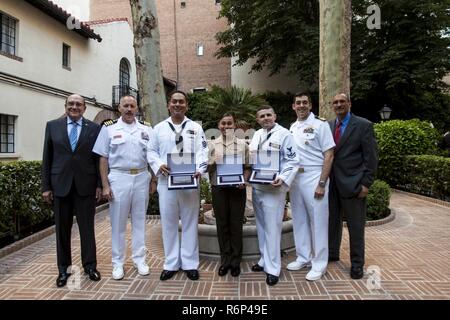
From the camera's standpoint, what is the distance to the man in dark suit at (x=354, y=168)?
4336 millimetres

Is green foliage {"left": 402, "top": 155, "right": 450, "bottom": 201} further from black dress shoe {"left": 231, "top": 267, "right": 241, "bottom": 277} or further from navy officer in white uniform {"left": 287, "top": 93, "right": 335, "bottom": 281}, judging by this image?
black dress shoe {"left": 231, "top": 267, "right": 241, "bottom": 277}

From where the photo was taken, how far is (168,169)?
4.21m

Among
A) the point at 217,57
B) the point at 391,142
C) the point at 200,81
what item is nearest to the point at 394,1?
the point at 391,142

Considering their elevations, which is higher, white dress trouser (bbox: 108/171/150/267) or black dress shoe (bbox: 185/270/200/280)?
white dress trouser (bbox: 108/171/150/267)

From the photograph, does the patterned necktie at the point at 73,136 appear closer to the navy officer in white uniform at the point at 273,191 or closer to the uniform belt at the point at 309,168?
the navy officer in white uniform at the point at 273,191

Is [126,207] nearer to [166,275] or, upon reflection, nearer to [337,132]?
[166,275]

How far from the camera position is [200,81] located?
86.8 feet

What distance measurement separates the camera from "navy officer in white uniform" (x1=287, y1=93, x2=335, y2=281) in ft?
14.3

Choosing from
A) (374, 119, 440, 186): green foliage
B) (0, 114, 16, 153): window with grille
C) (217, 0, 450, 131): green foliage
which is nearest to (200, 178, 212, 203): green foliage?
(0, 114, 16, 153): window with grille

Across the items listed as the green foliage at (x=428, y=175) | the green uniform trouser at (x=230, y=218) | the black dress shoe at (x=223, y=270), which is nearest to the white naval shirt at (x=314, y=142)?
the green uniform trouser at (x=230, y=218)

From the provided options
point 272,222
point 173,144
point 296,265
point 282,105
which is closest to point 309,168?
point 272,222

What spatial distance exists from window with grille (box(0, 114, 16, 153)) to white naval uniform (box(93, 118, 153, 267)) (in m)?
8.87

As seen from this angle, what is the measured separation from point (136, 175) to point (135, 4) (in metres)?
5.72

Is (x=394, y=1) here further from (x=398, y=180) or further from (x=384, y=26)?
(x=398, y=180)
